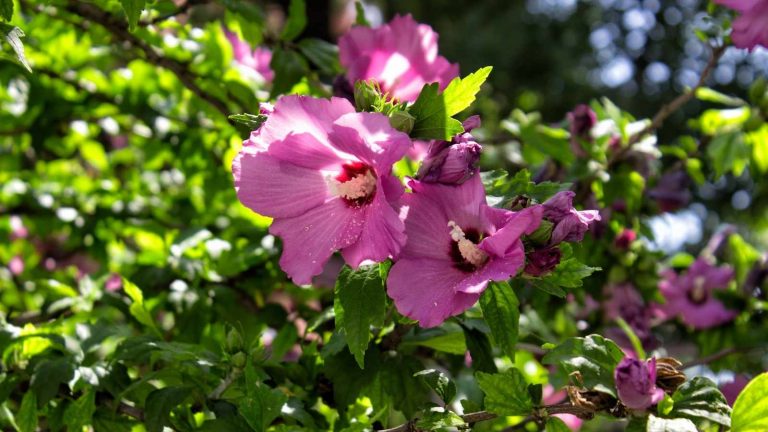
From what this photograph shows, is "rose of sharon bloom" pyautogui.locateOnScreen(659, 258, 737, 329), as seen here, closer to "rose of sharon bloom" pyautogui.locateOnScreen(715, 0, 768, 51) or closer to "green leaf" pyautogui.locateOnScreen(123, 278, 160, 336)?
"rose of sharon bloom" pyautogui.locateOnScreen(715, 0, 768, 51)

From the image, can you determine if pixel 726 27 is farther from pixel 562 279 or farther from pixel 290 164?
pixel 290 164

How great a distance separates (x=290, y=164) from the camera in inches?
37.1

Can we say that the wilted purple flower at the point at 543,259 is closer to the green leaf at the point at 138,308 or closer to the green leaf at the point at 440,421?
the green leaf at the point at 440,421

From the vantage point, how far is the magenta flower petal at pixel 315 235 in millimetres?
917

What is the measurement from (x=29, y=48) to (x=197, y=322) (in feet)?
2.28

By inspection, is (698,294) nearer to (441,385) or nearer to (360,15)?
(360,15)

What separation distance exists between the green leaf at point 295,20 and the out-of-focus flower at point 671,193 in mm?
848

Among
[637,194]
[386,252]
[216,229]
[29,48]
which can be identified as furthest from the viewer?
[216,229]

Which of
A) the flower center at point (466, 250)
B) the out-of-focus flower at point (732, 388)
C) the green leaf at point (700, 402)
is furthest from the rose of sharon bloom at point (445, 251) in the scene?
the out-of-focus flower at point (732, 388)

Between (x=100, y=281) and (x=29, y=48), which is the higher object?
(x=29, y=48)

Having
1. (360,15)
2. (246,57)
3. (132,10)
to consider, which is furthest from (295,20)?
(132,10)

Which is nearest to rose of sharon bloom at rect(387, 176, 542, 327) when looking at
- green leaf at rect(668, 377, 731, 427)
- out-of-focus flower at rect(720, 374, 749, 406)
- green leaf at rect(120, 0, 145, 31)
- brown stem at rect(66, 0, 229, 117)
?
green leaf at rect(668, 377, 731, 427)

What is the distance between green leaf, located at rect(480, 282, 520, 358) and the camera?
930mm

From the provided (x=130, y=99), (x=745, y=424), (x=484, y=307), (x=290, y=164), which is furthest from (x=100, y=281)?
(x=745, y=424)
